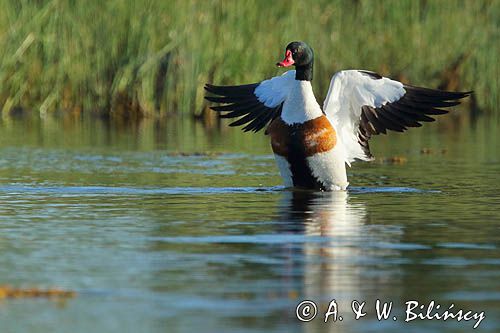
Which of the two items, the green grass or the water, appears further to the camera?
the green grass

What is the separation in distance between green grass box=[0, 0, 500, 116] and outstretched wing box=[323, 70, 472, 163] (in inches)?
429

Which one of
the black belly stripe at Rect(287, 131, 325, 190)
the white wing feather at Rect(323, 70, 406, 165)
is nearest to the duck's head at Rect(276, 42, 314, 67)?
the white wing feather at Rect(323, 70, 406, 165)

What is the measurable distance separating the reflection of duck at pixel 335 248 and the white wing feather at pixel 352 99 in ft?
3.85

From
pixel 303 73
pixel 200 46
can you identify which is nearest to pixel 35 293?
pixel 303 73

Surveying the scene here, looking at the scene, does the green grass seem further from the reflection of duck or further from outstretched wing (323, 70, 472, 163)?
the reflection of duck

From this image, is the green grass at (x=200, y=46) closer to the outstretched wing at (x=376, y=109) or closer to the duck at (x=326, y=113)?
the duck at (x=326, y=113)

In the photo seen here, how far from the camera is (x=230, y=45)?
2433 centimetres

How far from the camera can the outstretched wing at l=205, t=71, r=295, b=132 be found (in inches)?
533

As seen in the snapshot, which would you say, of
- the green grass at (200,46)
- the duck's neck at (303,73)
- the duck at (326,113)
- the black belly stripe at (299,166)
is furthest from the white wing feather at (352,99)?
the green grass at (200,46)

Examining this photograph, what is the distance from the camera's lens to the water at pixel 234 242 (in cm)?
654

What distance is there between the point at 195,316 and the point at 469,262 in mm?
2194

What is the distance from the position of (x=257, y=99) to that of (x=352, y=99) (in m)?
1.22

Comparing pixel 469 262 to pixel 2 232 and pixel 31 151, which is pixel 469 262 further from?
pixel 31 151

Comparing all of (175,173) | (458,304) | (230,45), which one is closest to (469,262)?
(458,304)
